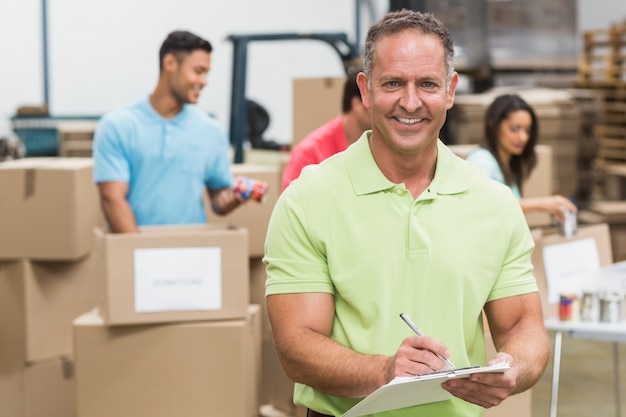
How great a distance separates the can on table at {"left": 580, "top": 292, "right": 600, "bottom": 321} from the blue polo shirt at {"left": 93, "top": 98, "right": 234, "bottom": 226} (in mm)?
1583

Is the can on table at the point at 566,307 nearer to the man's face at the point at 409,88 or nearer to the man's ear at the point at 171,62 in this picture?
the man's ear at the point at 171,62

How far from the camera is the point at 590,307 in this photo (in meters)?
4.48

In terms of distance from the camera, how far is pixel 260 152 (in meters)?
7.64

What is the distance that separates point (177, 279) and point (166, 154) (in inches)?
23.8

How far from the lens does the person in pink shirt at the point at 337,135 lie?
14.0ft

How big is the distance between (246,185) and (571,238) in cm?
138

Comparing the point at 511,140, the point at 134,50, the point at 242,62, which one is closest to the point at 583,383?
the point at 511,140

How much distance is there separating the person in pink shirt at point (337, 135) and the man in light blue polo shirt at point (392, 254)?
6.93 ft

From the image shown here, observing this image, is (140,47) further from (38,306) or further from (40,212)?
(38,306)

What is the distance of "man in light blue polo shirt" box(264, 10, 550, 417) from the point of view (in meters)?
2.04

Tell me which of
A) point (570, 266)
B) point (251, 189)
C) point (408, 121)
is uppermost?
point (408, 121)

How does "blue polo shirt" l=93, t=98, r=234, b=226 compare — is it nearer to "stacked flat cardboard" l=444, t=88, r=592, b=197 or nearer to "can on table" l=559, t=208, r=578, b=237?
"can on table" l=559, t=208, r=578, b=237

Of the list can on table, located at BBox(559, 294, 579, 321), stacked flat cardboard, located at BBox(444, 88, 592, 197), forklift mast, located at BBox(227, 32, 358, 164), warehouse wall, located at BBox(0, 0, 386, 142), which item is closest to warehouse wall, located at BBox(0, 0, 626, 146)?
warehouse wall, located at BBox(0, 0, 386, 142)

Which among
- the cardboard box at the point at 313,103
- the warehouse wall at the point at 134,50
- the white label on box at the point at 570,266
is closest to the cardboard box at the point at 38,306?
the cardboard box at the point at 313,103
